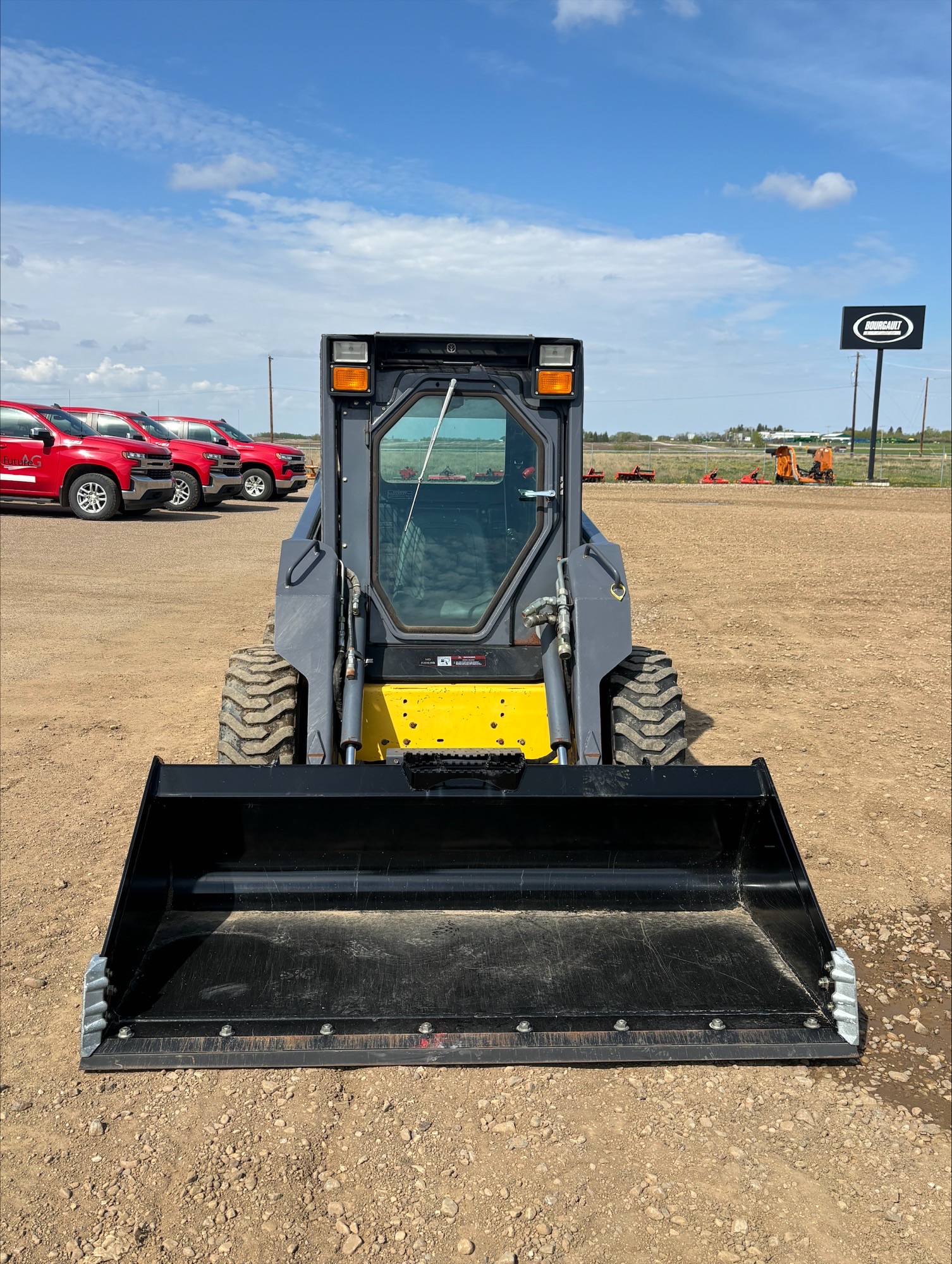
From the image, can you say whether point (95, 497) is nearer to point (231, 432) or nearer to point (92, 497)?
point (92, 497)

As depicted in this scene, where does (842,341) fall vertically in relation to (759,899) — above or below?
above

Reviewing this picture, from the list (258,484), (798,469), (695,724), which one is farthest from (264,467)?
(798,469)

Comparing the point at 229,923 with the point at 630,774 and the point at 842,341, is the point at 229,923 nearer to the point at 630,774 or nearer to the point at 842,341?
the point at 630,774

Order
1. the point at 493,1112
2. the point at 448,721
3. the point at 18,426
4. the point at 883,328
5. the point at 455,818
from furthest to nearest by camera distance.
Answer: the point at 883,328, the point at 18,426, the point at 448,721, the point at 455,818, the point at 493,1112

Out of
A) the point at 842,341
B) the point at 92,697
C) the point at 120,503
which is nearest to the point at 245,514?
the point at 120,503

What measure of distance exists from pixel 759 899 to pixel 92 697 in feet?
17.8

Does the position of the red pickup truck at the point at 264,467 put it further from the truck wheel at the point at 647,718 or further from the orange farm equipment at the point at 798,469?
the orange farm equipment at the point at 798,469

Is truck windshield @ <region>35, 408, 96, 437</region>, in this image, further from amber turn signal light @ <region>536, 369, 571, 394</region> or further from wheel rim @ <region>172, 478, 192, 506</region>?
amber turn signal light @ <region>536, 369, 571, 394</region>

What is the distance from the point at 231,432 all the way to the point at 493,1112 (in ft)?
Result: 71.2

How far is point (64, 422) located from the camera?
1719 centimetres

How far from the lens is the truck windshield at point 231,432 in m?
22.6

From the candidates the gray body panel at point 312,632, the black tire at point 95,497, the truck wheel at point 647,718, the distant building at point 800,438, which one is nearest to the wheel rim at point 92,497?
the black tire at point 95,497

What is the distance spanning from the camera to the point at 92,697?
743 centimetres

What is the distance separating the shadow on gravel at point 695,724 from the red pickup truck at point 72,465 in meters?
12.9
